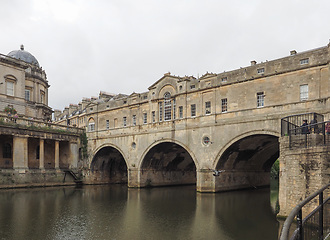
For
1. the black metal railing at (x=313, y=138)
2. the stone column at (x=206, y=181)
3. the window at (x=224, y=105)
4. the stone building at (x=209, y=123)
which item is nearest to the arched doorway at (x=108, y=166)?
the stone building at (x=209, y=123)

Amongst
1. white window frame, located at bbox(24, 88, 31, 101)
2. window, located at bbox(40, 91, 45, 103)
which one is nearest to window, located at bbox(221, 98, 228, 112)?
white window frame, located at bbox(24, 88, 31, 101)

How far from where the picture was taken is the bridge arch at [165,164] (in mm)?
31750

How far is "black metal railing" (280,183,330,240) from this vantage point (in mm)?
4320

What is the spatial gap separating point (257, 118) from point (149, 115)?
12.2 meters

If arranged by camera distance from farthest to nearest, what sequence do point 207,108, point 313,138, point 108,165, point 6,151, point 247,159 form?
point 108,165
point 6,151
point 247,159
point 207,108
point 313,138

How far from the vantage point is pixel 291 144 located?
533 inches

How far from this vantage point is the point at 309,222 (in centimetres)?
608

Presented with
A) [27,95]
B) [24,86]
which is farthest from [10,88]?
Result: [27,95]

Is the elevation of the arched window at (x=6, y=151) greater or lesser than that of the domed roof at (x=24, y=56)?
lesser

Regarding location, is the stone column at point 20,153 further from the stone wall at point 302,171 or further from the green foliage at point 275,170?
the green foliage at point 275,170

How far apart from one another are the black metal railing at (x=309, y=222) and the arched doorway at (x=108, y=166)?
30.9 m

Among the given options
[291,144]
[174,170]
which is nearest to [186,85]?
[174,170]

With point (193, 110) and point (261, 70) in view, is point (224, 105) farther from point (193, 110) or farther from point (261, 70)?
point (261, 70)

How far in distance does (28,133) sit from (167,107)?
14958mm
